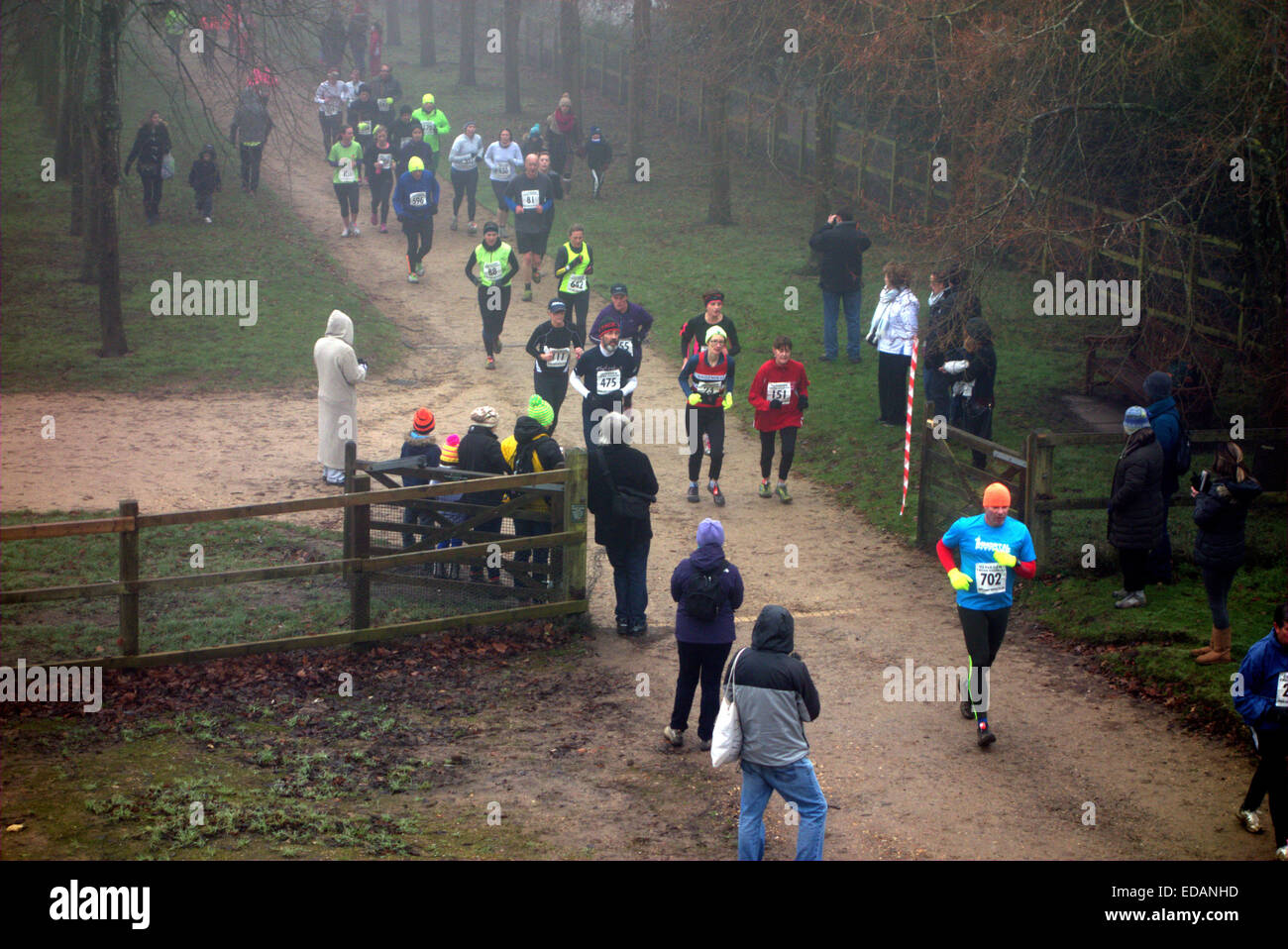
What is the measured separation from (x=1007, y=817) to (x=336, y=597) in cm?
568

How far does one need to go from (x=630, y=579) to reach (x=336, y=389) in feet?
16.2

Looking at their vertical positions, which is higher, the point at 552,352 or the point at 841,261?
the point at 841,261

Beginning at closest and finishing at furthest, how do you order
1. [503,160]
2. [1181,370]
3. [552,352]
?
[1181,370], [552,352], [503,160]

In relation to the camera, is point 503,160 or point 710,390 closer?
point 710,390

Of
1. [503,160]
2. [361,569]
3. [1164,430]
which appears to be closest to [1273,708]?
[1164,430]

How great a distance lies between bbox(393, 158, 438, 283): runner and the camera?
2155 cm

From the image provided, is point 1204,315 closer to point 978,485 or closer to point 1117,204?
point 1117,204

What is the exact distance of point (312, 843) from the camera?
22.6 feet

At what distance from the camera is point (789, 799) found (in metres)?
6.88

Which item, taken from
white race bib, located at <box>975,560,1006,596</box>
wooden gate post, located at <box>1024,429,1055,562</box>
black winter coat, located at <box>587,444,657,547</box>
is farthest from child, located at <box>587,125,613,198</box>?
white race bib, located at <box>975,560,1006,596</box>

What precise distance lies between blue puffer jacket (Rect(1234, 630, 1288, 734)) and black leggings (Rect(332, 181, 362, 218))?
2027cm

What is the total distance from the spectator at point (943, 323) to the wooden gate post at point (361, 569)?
6.39 m

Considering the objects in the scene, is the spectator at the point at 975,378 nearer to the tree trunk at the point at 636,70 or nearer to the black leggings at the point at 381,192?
the black leggings at the point at 381,192

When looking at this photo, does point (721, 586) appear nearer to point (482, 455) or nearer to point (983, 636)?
point (983, 636)
